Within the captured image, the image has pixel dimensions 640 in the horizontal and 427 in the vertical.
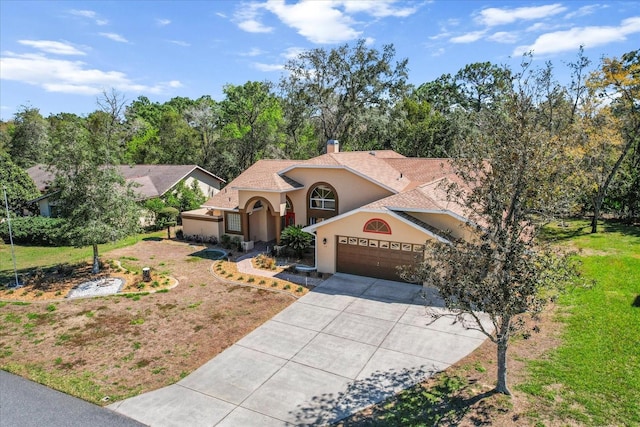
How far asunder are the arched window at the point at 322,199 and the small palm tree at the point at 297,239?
238 centimetres

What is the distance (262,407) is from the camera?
9930 millimetres

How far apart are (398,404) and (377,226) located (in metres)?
9.90

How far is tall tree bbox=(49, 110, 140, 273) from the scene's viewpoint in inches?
726

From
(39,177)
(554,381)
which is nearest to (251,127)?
(39,177)

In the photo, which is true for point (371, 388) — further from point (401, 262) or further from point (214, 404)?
point (401, 262)

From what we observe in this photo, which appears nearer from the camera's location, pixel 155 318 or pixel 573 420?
pixel 573 420

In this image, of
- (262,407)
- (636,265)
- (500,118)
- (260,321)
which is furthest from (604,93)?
(262,407)

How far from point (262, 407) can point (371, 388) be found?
9.89 feet

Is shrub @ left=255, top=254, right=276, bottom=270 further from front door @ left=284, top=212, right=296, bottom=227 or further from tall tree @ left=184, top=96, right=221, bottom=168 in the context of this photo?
tall tree @ left=184, top=96, right=221, bottom=168

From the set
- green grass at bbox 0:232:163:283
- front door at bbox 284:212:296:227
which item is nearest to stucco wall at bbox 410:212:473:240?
front door at bbox 284:212:296:227

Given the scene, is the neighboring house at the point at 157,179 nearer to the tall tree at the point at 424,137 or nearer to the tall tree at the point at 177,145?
the tall tree at the point at 177,145

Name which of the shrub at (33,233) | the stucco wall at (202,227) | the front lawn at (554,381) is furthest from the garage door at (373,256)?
the shrub at (33,233)

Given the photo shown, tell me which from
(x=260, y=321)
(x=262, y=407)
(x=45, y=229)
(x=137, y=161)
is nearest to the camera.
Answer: (x=262, y=407)

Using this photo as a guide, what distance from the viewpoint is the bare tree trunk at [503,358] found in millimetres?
9656
